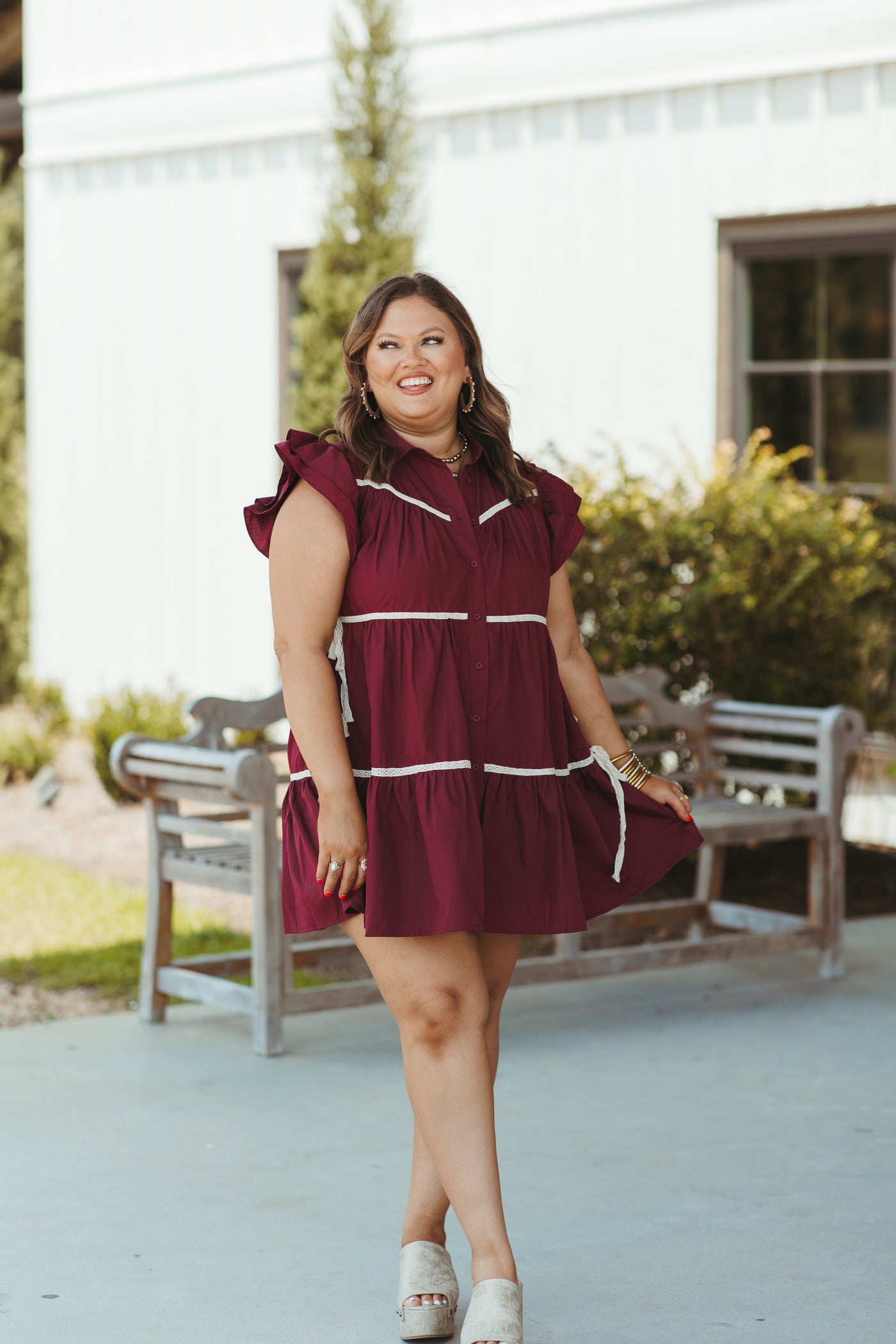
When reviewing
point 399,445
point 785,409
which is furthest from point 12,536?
point 399,445

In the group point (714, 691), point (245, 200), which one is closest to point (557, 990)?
point (714, 691)

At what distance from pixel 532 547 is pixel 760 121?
6117mm

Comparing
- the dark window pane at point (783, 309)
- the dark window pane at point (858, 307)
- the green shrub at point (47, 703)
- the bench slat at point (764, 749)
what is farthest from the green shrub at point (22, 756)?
the bench slat at point (764, 749)

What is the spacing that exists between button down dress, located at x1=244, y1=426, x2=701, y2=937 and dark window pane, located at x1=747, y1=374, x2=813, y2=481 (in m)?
6.02

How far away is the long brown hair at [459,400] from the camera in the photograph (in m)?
3.40

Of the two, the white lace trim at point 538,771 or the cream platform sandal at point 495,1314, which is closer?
the cream platform sandal at point 495,1314

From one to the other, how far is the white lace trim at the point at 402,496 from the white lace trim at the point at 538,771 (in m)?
0.44

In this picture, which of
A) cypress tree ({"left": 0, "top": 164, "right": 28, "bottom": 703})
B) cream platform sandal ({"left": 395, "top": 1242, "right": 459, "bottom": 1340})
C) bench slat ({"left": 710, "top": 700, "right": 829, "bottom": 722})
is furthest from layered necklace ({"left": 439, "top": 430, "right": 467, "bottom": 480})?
cypress tree ({"left": 0, "top": 164, "right": 28, "bottom": 703})

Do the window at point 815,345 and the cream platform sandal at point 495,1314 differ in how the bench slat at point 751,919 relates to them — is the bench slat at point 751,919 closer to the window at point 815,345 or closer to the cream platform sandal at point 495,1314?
the window at point 815,345

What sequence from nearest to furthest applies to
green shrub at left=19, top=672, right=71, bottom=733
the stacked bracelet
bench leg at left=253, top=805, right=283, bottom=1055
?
the stacked bracelet → bench leg at left=253, top=805, right=283, bottom=1055 → green shrub at left=19, top=672, right=71, bottom=733

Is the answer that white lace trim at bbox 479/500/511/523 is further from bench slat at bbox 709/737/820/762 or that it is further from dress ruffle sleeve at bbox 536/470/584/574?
bench slat at bbox 709/737/820/762

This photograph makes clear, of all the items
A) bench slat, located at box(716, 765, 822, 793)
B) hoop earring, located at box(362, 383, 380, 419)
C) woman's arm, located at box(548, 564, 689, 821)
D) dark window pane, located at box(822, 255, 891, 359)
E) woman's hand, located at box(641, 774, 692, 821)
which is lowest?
bench slat, located at box(716, 765, 822, 793)

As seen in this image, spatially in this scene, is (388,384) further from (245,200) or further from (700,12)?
(245,200)

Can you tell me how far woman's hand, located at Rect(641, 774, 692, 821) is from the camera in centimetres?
364
